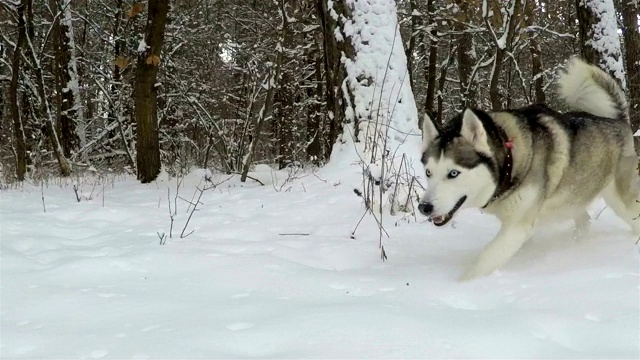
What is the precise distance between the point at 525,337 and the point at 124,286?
6.29 feet

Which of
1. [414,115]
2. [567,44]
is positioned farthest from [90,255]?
[567,44]

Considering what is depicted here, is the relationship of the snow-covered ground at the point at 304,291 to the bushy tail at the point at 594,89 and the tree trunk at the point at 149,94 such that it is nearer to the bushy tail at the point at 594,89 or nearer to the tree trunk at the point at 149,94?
the bushy tail at the point at 594,89

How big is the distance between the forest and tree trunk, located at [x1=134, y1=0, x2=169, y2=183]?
0.8 inches

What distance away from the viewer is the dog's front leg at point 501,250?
10.1 feet

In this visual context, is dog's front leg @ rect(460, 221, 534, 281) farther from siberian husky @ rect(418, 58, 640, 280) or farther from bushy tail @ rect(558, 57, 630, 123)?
bushy tail @ rect(558, 57, 630, 123)

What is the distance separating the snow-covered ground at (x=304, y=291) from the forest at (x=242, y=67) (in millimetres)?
1187

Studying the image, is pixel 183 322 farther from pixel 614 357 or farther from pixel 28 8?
pixel 28 8

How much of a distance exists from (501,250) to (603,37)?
698cm

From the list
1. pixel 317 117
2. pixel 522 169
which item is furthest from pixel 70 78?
pixel 522 169

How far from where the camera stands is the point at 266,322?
2230 mm

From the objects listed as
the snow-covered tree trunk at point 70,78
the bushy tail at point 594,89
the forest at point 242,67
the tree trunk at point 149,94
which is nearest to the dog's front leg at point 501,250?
the forest at point 242,67

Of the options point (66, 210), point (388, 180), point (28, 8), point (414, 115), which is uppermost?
point (28, 8)

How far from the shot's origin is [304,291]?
2754 mm

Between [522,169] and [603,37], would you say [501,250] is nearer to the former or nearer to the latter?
[522,169]
